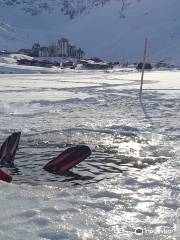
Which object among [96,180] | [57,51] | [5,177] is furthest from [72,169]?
[57,51]

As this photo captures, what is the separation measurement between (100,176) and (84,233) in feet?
9.54

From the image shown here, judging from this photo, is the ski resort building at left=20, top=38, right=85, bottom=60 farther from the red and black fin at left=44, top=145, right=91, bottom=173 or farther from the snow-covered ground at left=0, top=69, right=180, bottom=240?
the red and black fin at left=44, top=145, right=91, bottom=173

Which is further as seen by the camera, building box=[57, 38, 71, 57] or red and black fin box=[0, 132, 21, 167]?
building box=[57, 38, 71, 57]

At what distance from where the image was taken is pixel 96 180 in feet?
25.6

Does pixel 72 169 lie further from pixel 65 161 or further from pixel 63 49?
pixel 63 49

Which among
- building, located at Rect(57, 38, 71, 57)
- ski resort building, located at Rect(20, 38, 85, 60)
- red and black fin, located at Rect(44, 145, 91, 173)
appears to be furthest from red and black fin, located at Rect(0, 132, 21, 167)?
building, located at Rect(57, 38, 71, 57)

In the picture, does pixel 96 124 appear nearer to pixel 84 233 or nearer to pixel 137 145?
pixel 137 145

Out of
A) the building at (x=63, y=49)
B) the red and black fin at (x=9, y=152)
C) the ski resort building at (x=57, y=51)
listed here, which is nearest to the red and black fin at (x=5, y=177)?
the red and black fin at (x=9, y=152)

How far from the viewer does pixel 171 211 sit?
19.7 ft

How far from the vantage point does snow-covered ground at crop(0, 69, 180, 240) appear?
5.41m

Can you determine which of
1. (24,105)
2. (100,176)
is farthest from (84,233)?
(24,105)

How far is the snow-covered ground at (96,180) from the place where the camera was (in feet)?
17.8

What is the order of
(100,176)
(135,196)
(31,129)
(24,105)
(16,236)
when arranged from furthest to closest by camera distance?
(24,105)
(31,129)
(100,176)
(135,196)
(16,236)

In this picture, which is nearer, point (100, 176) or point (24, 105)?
point (100, 176)
